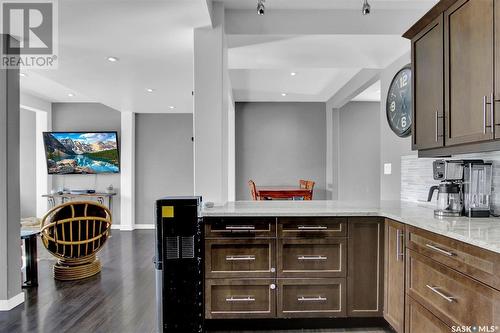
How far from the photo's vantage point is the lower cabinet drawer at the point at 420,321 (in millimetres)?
1642

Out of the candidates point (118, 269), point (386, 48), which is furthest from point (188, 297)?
point (386, 48)

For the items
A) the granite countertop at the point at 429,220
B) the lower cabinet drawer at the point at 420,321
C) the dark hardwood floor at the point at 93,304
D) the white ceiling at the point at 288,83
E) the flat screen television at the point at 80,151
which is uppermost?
the white ceiling at the point at 288,83

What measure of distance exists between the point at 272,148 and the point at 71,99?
14.2ft

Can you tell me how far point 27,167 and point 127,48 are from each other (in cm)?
530

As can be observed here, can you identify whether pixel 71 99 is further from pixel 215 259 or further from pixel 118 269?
pixel 215 259

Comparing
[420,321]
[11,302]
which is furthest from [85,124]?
[420,321]

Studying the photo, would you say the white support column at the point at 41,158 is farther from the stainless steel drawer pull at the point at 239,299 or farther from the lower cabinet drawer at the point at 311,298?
the lower cabinet drawer at the point at 311,298

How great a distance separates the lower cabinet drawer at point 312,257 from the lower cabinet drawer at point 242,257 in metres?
0.08

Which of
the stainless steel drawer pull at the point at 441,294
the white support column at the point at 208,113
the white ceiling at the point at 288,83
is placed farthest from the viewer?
the white ceiling at the point at 288,83


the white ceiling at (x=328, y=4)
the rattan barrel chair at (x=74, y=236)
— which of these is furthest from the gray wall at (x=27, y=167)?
the white ceiling at (x=328, y=4)

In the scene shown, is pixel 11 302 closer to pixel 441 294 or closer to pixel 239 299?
pixel 239 299

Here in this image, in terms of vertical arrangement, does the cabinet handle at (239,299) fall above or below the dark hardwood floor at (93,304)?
above

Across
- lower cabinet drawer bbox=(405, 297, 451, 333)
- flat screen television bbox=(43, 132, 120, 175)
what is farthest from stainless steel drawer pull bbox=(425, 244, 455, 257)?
flat screen television bbox=(43, 132, 120, 175)

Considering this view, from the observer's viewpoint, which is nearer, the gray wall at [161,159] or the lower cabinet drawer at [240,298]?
the lower cabinet drawer at [240,298]
